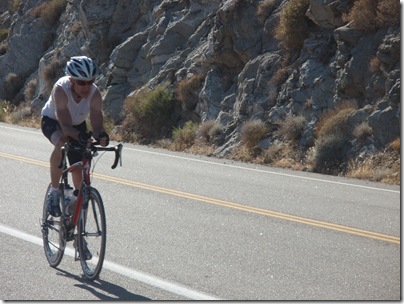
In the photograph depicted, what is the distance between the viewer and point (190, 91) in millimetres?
24031

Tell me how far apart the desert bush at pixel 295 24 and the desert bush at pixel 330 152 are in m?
4.42

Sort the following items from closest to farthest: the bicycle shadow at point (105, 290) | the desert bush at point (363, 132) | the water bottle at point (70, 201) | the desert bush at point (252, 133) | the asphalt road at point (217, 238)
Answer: the bicycle shadow at point (105, 290)
the asphalt road at point (217, 238)
the water bottle at point (70, 201)
the desert bush at point (363, 132)
the desert bush at point (252, 133)

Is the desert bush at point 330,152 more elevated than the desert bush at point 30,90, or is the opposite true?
the desert bush at point 330,152

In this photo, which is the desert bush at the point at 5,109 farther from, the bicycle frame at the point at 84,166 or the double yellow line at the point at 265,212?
the bicycle frame at the point at 84,166

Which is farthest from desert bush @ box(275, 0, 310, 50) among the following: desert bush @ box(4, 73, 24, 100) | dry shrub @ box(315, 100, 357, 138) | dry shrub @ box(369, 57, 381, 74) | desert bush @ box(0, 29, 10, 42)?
desert bush @ box(0, 29, 10, 42)

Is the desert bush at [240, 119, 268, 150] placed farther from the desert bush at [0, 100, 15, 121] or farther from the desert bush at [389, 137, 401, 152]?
the desert bush at [0, 100, 15, 121]

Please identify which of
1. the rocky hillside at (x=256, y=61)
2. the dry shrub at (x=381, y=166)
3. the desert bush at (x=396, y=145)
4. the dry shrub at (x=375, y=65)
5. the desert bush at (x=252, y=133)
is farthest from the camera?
the desert bush at (x=252, y=133)

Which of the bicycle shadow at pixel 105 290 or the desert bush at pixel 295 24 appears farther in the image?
the desert bush at pixel 295 24

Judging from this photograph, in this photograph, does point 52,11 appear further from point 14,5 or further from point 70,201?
point 70,201

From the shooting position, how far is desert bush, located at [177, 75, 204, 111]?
2397cm

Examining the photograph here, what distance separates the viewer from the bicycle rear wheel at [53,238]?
8.15 meters

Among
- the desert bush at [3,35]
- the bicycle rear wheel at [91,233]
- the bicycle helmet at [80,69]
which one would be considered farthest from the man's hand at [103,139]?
the desert bush at [3,35]

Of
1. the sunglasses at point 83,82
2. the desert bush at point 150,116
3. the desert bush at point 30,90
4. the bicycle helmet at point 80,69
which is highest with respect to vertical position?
the bicycle helmet at point 80,69

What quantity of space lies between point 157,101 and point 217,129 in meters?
3.39
